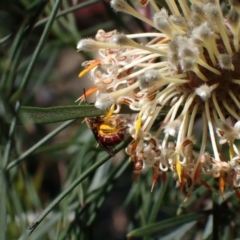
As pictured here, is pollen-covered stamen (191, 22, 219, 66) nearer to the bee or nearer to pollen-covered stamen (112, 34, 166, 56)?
pollen-covered stamen (112, 34, 166, 56)

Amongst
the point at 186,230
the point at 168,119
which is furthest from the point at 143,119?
the point at 186,230

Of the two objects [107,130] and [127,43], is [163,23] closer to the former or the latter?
[127,43]

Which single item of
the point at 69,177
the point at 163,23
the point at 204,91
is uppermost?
the point at 163,23

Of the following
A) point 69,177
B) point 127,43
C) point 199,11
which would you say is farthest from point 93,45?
point 69,177

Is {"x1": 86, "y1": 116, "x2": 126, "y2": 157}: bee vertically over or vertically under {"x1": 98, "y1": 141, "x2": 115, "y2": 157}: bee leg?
over

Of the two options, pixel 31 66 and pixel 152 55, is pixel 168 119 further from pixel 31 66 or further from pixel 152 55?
pixel 31 66

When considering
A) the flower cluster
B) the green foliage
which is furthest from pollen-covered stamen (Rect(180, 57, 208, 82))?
the green foliage
